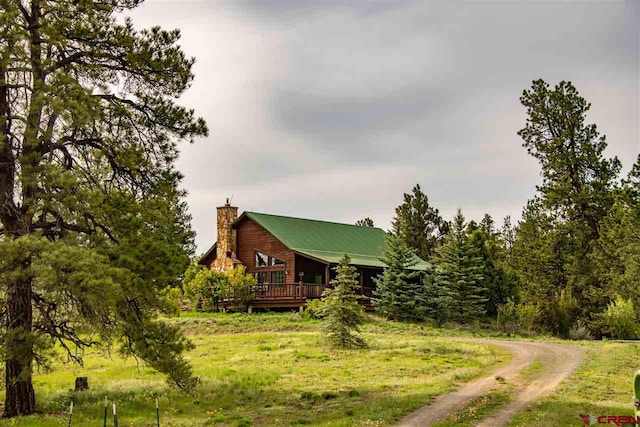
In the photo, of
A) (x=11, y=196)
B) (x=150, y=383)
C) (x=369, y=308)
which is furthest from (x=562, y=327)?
(x=11, y=196)

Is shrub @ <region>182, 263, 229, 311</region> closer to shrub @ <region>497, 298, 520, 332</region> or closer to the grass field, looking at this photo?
the grass field

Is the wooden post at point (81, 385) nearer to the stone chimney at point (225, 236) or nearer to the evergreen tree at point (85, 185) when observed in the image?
the evergreen tree at point (85, 185)

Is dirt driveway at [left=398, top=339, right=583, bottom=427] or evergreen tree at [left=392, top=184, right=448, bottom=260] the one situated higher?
evergreen tree at [left=392, top=184, right=448, bottom=260]

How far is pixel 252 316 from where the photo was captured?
117 feet

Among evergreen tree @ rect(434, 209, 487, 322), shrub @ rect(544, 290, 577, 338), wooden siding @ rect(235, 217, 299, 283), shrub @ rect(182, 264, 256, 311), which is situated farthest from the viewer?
wooden siding @ rect(235, 217, 299, 283)

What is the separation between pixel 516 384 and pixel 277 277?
25.9 metres

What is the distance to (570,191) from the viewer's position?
44531 millimetres

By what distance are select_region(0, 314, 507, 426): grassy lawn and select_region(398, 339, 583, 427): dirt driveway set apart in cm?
49

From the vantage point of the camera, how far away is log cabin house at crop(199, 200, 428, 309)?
3956 cm

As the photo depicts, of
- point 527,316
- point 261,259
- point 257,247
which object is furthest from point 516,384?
point 257,247

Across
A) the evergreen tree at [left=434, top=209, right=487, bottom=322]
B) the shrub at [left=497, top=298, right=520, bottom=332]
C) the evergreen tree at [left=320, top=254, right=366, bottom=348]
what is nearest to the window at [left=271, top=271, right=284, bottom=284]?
the evergreen tree at [left=434, top=209, right=487, bottom=322]

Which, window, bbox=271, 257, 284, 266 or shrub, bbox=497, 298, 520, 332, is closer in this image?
shrub, bbox=497, 298, 520, 332

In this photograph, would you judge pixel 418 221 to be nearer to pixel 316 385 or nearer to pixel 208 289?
pixel 208 289

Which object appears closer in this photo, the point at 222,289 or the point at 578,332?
the point at 578,332
